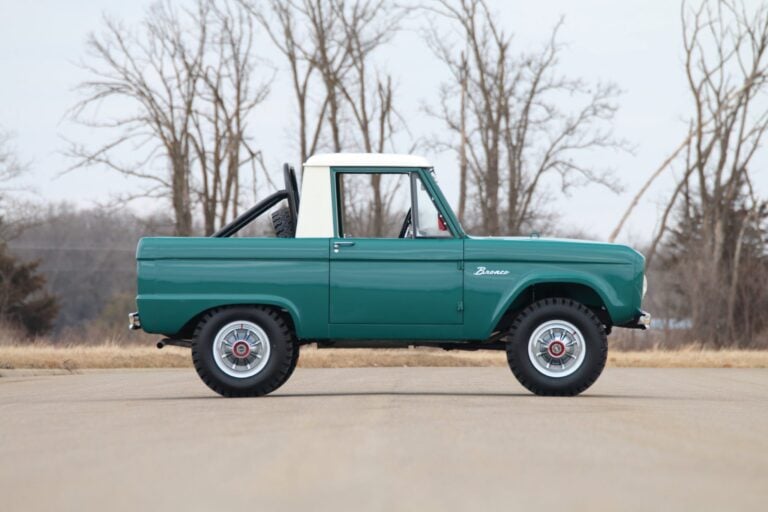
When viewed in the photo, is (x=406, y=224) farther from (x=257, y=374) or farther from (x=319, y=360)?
Result: (x=319, y=360)

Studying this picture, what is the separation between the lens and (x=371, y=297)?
14211mm

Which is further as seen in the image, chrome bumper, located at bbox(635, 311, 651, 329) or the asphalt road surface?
chrome bumper, located at bbox(635, 311, 651, 329)

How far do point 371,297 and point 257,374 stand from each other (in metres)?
1.34

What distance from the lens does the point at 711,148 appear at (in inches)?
1893

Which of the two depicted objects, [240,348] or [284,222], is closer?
[240,348]

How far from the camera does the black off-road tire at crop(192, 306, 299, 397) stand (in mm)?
14039

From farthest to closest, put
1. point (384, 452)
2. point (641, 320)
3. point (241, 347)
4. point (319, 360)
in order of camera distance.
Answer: point (319, 360) → point (641, 320) → point (241, 347) → point (384, 452)

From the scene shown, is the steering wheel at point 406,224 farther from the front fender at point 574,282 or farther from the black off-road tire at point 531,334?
the black off-road tire at point 531,334

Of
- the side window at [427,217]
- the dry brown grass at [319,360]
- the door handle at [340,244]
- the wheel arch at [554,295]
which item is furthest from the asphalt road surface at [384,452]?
the dry brown grass at [319,360]

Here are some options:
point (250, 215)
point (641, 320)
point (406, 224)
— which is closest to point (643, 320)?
point (641, 320)

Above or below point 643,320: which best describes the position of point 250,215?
above

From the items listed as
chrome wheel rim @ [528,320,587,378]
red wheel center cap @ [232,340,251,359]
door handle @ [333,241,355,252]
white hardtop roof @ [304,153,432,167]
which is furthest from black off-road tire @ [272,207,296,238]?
chrome wheel rim @ [528,320,587,378]

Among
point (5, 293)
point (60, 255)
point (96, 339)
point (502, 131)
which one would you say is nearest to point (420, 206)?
point (96, 339)

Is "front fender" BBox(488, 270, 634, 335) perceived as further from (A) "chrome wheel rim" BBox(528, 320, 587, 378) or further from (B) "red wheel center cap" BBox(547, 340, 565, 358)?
(B) "red wheel center cap" BBox(547, 340, 565, 358)
